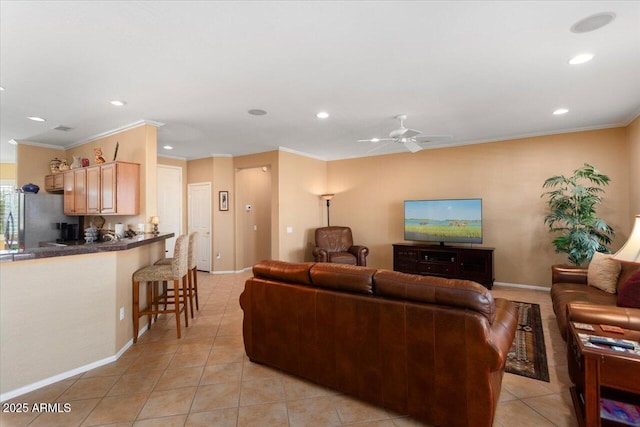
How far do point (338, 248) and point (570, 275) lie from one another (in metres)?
3.75

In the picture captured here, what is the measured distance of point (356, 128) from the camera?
467cm

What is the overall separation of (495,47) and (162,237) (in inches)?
159

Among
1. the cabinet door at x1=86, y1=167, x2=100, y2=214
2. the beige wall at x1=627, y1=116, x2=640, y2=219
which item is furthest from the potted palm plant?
the cabinet door at x1=86, y1=167, x2=100, y2=214

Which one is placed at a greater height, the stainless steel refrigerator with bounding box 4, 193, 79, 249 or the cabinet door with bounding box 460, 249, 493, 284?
the stainless steel refrigerator with bounding box 4, 193, 79, 249

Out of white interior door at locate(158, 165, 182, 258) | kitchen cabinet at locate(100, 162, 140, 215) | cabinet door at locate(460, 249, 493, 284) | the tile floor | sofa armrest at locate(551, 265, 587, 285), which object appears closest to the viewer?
the tile floor

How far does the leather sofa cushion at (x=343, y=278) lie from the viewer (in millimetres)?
2076

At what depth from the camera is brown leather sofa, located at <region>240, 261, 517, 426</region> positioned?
5.62 ft

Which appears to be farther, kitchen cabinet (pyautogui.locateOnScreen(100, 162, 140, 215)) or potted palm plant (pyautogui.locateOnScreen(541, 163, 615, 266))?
potted palm plant (pyautogui.locateOnScreen(541, 163, 615, 266))

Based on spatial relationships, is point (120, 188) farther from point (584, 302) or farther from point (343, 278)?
point (584, 302)

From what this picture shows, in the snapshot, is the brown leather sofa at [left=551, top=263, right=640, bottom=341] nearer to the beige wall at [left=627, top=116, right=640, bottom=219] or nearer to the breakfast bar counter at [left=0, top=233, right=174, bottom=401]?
the beige wall at [left=627, top=116, right=640, bottom=219]

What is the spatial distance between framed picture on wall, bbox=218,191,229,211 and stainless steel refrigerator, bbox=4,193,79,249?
2.53m

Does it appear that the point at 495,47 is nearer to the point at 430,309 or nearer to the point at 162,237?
the point at 430,309

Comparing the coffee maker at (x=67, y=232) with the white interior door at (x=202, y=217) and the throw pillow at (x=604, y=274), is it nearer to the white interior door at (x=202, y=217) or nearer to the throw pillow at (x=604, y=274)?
the white interior door at (x=202, y=217)

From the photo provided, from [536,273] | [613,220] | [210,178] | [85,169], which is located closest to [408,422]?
[536,273]
